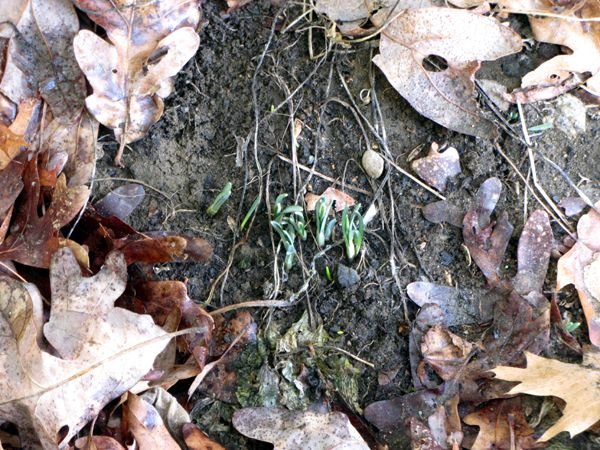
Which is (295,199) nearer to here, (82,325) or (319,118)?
(319,118)

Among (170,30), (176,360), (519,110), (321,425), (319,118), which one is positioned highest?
(170,30)

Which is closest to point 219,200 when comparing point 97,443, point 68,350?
point 68,350

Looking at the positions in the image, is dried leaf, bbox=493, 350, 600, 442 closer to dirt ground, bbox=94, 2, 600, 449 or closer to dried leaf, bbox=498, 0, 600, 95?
dirt ground, bbox=94, 2, 600, 449

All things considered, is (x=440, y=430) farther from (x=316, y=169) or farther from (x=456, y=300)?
(x=316, y=169)

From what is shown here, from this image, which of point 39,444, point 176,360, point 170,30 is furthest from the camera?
point 170,30

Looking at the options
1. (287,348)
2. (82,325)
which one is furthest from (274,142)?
(82,325)
